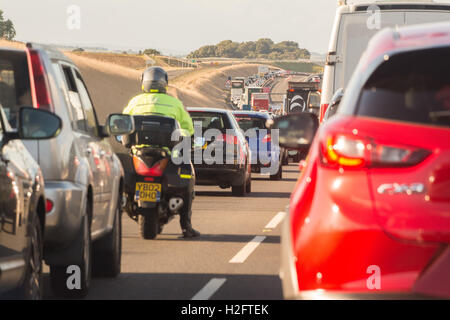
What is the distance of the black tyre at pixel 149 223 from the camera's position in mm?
13406

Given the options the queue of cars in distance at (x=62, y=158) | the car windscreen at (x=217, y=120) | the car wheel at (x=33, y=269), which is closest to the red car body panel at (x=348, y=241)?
the car wheel at (x=33, y=269)

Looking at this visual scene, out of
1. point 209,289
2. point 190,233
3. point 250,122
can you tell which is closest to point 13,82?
point 209,289

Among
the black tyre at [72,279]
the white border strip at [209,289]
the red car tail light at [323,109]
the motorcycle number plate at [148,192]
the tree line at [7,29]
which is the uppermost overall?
the black tyre at [72,279]

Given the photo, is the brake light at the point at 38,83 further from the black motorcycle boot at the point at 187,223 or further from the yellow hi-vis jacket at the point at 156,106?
the black motorcycle boot at the point at 187,223

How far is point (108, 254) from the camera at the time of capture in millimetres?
9992

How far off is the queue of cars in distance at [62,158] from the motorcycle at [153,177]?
3.51 m

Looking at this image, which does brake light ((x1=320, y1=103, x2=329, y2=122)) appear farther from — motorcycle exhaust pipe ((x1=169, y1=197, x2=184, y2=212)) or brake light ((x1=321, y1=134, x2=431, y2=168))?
brake light ((x1=321, y1=134, x2=431, y2=168))

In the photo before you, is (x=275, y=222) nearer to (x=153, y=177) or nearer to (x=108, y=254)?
(x=153, y=177)

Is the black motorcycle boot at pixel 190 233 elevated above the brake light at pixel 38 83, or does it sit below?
below

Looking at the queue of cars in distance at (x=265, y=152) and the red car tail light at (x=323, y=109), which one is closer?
the red car tail light at (x=323, y=109)

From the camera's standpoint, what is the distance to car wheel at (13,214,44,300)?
21.0ft

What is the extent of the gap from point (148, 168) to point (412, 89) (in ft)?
28.1

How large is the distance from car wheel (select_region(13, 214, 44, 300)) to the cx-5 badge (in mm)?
2309
